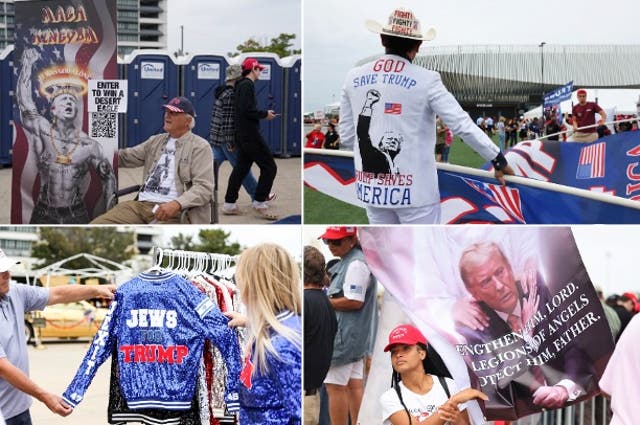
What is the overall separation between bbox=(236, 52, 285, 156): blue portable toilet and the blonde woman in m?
0.97

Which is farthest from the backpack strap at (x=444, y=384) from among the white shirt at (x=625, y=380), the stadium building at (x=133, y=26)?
the stadium building at (x=133, y=26)

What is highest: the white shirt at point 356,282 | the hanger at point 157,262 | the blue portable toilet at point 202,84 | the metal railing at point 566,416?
the blue portable toilet at point 202,84

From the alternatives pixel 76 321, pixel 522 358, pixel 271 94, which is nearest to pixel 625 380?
pixel 522 358

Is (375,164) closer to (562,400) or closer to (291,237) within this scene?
(291,237)

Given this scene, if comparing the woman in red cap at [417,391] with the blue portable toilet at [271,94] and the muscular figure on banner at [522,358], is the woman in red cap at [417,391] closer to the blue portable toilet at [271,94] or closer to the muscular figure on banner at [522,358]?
the muscular figure on banner at [522,358]

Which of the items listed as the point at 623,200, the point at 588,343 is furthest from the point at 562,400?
the point at 623,200

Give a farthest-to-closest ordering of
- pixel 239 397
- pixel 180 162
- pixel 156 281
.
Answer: pixel 180 162 → pixel 156 281 → pixel 239 397

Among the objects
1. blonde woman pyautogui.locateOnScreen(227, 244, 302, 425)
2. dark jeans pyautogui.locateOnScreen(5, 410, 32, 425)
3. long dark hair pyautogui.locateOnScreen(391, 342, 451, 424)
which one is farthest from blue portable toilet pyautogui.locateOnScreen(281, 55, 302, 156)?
dark jeans pyautogui.locateOnScreen(5, 410, 32, 425)

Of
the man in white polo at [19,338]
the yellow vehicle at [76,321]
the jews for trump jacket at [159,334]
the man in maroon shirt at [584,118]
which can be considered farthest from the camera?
the yellow vehicle at [76,321]

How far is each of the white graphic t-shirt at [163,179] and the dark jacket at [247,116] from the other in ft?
1.06

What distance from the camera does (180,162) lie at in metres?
5.13

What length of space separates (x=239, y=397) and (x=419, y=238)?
4.16ft

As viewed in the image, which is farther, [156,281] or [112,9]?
[112,9]

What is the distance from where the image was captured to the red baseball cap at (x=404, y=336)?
4988 millimetres
